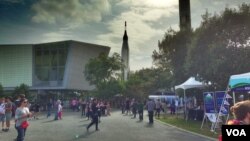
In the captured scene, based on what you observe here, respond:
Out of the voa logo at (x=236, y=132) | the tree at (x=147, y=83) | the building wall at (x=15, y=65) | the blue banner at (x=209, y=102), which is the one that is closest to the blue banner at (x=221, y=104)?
the blue banner at (x=209, y=102)

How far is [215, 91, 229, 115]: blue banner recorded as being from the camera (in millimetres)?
17453

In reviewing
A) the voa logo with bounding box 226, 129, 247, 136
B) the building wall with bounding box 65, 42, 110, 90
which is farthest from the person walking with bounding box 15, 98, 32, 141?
the building wall with bounding box 65, 42, 110, 90

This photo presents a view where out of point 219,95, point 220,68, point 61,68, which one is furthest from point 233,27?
point 61,68

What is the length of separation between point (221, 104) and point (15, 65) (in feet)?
254

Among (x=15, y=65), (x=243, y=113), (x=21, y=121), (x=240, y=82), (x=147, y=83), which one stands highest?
(x=15, y=65)

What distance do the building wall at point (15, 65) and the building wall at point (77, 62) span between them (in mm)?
9977

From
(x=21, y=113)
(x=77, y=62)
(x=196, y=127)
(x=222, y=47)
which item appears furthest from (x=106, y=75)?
(x=21, y=113)

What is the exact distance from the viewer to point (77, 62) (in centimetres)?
8650

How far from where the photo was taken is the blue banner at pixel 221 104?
17.5 meters

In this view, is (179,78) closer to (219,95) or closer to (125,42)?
(219,95)

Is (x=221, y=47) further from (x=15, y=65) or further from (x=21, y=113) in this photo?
(x=15, y=65)

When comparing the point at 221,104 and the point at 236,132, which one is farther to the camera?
the point at 221,104

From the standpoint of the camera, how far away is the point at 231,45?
27.8 m

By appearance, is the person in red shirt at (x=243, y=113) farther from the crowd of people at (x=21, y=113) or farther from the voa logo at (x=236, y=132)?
the crowd of people at (x=21, y=113)
